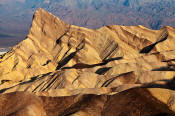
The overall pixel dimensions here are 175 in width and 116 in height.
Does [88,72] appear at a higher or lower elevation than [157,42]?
lower

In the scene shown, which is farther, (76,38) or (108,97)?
(76,38)

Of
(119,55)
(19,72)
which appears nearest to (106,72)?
(119,55)

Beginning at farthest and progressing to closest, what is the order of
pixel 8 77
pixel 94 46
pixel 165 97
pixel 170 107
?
pixel 94 46 < pixel 8 77 < pixel 165 97 < pixel 170 107

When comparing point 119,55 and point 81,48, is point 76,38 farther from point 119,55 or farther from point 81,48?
point 119,55

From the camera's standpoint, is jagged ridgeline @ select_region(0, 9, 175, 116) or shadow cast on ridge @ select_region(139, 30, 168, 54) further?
shadow cast on ridge @ select_region(139, 30, 168, 54)

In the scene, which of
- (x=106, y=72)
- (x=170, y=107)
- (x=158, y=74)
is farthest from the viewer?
(x=106, y=72)

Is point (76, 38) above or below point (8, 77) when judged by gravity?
above

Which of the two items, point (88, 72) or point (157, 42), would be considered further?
point (157, 42)

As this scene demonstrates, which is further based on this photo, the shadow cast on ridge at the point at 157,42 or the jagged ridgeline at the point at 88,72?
the shadow cast on ridge at the point at 157,42
